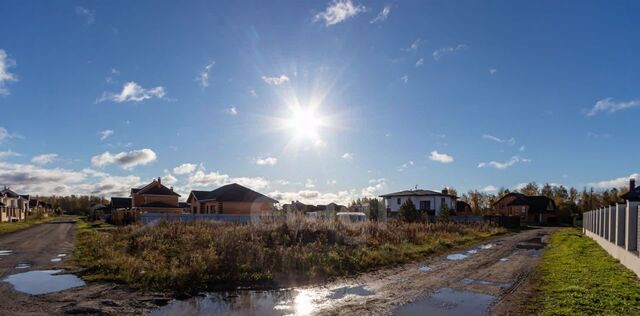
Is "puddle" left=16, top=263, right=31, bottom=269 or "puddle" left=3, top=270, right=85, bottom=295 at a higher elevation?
"puddle" left=3, top=270, right=85, bottom=295

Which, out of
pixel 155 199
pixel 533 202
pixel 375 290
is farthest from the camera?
pixel 533 202

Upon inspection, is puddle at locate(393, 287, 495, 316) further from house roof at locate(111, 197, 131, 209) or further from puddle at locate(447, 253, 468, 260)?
house roof at locate(111, 197, 131, 209)

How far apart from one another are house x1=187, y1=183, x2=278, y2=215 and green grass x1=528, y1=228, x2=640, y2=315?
3623cm

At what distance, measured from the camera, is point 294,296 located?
30.6ft

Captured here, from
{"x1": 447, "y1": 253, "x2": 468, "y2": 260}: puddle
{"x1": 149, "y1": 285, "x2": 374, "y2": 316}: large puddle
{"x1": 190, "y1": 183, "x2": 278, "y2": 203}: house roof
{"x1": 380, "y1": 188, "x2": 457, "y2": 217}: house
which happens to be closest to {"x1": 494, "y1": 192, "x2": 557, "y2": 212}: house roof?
{"x1": 380, "y1": 188, "x2": 457, "y2": 217}: house

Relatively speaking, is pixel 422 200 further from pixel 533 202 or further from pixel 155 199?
pixel 155 199

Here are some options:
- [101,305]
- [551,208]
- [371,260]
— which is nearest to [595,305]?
[371,260]

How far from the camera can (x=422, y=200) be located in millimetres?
64000

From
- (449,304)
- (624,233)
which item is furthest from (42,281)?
(624,233)

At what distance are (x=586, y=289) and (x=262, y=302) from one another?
7.50m

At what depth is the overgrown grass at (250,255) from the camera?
1081 cm

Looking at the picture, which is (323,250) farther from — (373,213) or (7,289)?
(373,213)

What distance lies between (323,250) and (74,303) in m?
8.71

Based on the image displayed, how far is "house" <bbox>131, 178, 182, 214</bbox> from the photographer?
59.6 metres
